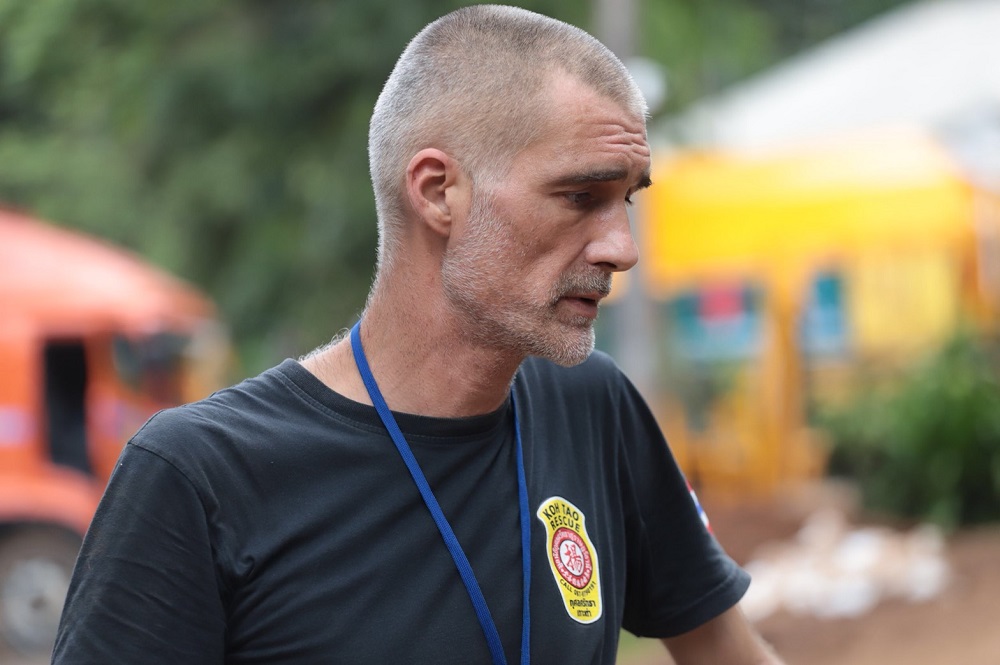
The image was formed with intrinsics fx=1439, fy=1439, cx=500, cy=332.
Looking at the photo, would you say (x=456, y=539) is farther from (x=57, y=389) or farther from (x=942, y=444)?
(x=57, y=389)

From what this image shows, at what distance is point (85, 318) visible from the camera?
10.9m

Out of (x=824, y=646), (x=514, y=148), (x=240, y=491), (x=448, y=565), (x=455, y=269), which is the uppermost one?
(x=514, y=148)

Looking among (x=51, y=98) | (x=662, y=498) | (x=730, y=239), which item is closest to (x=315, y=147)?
(x=51, y=98)

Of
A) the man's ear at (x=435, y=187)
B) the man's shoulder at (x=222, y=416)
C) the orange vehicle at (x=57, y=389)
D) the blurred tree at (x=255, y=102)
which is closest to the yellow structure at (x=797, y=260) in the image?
the blurred tree at (x=255, y=102)

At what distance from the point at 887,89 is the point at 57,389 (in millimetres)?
9396

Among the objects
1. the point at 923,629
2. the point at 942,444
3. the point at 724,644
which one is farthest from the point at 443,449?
the point at 942,444

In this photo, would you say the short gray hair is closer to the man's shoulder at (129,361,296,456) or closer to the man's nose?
the man's nose

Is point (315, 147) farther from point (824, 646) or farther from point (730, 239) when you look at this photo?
point (824, 646)

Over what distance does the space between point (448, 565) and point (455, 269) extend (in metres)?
0.43

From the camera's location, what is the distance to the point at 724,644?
7.71 ft

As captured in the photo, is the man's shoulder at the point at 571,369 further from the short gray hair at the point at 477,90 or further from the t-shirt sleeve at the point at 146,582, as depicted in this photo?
the t-shirt sleeve at the point at 146,582

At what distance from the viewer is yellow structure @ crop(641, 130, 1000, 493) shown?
400 inches

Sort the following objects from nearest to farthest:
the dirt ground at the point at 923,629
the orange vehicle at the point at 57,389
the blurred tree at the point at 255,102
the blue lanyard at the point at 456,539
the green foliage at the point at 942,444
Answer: the blue lanyard at the point at 456,539 < the dirt ground at the point at 923,629 < the green foliage at the point at 942,444 < the orange vehicle at the point at 57,389 < the blurred tree at the point at 255,102

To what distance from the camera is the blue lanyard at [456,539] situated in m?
1.93
